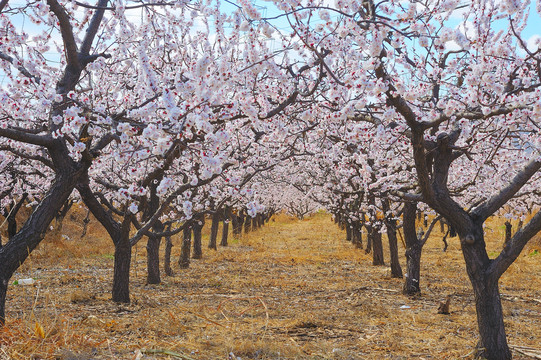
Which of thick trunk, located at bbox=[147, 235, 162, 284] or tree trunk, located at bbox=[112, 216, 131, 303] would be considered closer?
tree trunk, located at bbox=[112, 216, 131, 303]

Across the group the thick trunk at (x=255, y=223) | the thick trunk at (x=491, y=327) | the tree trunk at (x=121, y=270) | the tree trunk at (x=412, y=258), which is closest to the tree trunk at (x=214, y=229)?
the thick trunk at (x=255, y=223)

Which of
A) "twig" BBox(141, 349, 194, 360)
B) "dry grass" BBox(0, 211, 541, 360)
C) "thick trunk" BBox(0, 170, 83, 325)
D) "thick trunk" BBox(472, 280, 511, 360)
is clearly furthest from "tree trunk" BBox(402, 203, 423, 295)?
"thick trunk" BBox(0, 170, 83, 325)

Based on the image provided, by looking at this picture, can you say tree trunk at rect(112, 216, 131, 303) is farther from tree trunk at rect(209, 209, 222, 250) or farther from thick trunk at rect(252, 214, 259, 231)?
thick trunk at rect(252, 214, 259, 231)

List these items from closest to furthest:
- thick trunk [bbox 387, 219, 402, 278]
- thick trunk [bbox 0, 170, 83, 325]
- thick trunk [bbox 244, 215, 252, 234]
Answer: thick trunk [bbox 0, 170, 83, 325] → thick trunk [bbox 387, 219, 402, 278] → thick trunk [bbox 244, 215, 252, 234]

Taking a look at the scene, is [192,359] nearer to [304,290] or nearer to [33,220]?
[33,220]

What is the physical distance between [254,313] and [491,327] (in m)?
4.62

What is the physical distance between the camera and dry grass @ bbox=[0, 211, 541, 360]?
5.86m

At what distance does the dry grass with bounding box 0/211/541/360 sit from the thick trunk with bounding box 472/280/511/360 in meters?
0.30

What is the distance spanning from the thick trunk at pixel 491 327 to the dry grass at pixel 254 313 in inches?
11.7

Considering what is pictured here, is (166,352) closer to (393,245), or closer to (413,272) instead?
(413,272)

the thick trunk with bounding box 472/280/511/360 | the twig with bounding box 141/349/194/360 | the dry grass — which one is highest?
the thick trunk with bounding box 472/280/511/360

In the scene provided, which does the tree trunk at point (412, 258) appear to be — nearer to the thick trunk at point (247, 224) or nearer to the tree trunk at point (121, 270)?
the tree trunk at point (121, 270)

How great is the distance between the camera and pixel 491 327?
604 centimetres

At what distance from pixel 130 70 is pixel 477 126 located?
7.73 m
